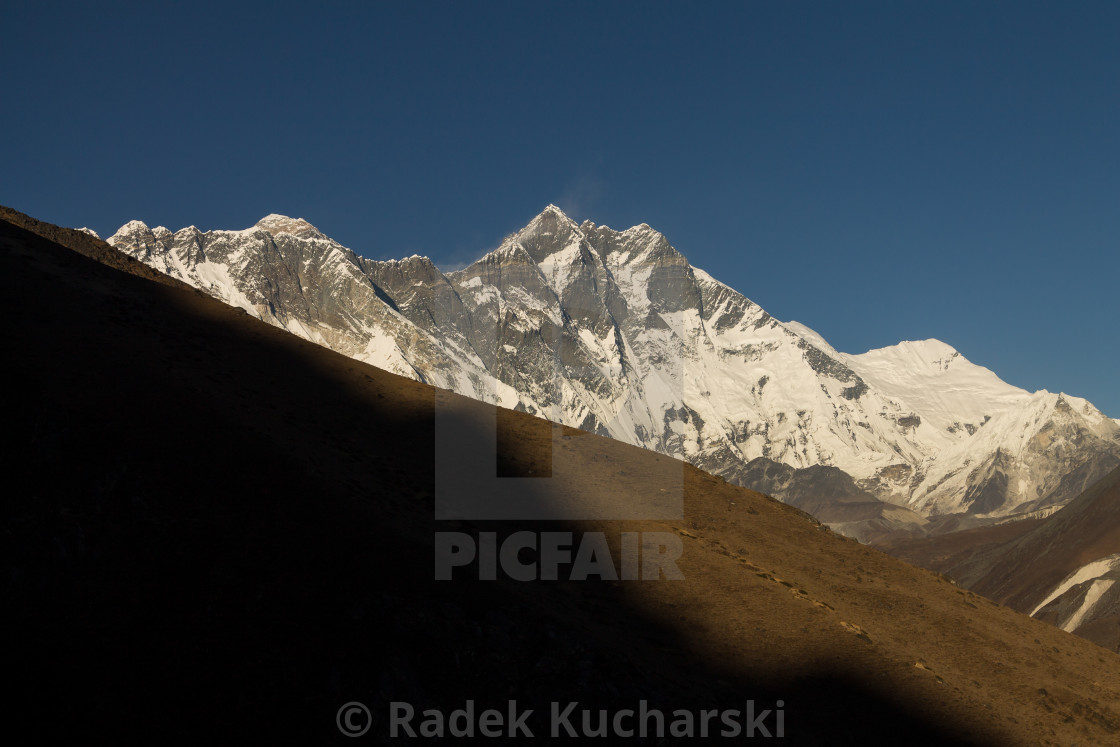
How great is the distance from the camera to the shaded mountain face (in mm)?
114625

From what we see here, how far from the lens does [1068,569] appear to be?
139 metres

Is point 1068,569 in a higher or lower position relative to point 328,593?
higher

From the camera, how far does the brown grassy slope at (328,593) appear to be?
2242 cm

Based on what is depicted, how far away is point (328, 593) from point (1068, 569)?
14431 cm

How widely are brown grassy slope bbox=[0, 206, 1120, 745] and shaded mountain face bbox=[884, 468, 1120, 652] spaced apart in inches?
2861

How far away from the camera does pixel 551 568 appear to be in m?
36.4

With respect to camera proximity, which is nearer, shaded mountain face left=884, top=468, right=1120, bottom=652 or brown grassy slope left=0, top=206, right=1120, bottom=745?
brown grassy slope left=0, top=206, right=1120, bottom=745

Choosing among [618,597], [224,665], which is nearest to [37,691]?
[224,665]

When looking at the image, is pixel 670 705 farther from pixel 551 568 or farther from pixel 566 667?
pixel 551 568

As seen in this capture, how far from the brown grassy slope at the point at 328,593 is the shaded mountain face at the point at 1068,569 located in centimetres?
7267

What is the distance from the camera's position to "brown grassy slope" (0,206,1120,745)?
22422mm

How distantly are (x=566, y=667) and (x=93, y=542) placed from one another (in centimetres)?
1352

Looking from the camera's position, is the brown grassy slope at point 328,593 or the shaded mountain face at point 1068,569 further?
the shaded mountain face at point 1068,569

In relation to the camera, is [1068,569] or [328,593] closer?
[328,593]
